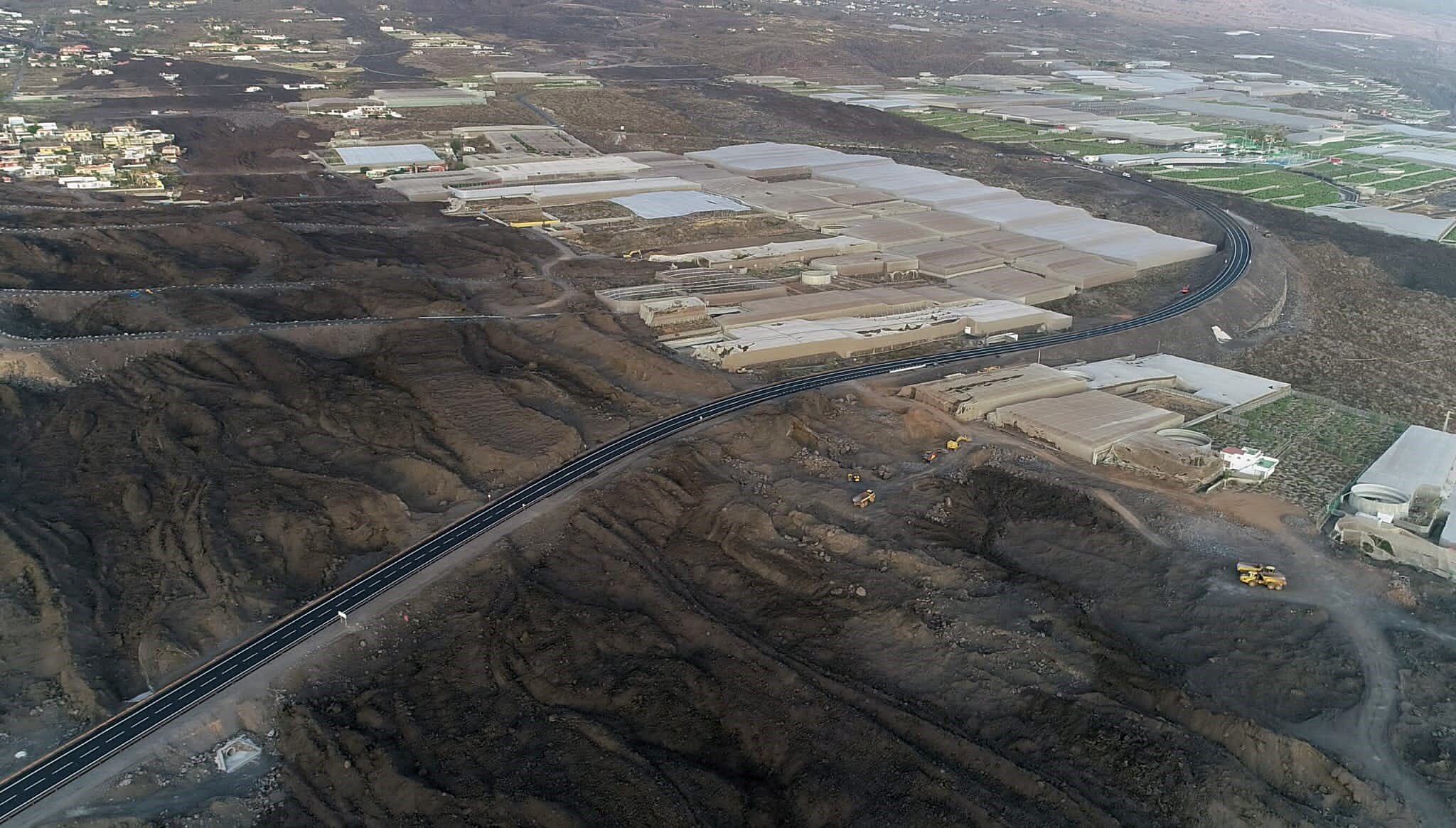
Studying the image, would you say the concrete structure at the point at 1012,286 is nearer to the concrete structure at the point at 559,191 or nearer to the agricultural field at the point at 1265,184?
the concrete structure at the point at 559,191

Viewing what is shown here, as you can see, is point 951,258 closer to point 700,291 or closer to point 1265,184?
→ point 700,291

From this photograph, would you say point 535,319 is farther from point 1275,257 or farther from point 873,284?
point 1275,257

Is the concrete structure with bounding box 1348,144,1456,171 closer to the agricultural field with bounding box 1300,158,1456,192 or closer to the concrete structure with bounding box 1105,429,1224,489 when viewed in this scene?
the agricultural field with bounding box 1300,158,1456,192

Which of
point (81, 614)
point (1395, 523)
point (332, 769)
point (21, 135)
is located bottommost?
point (21, 135)

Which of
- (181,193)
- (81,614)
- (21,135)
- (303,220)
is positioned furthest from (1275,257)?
(21,135)

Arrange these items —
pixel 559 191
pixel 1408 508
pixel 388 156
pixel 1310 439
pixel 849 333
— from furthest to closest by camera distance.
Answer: pixel 388 156, pixel 559 191, pixel 849 333, pixel 1310 439, pixel 1408 508

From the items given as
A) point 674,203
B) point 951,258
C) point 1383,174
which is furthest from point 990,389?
point 1383,174

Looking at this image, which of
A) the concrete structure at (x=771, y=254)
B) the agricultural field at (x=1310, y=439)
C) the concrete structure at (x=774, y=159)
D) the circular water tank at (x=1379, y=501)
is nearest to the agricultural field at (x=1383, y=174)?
the concrete structure at (x=774, y=159)
